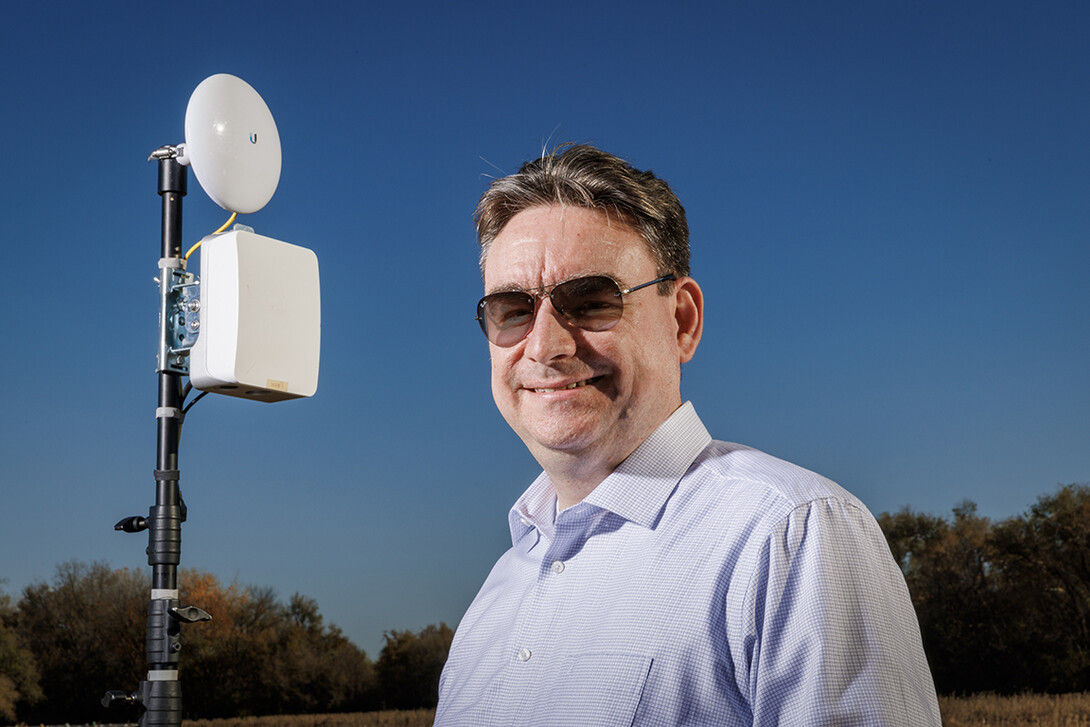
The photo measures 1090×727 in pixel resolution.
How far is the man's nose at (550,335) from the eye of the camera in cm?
182

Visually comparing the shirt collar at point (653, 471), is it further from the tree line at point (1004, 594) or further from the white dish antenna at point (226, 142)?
the tree line at point (1004, 594)

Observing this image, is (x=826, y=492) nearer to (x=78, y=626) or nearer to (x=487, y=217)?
(x=487, y=217)

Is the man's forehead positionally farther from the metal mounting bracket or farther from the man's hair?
the metal mounting bracket

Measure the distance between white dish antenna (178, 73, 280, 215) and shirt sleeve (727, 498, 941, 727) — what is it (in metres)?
A: 2.88

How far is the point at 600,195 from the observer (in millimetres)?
1828

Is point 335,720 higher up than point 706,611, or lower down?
lower down

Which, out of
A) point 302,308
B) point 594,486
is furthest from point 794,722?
point 302,308

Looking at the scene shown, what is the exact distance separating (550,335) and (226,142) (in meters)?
2.35

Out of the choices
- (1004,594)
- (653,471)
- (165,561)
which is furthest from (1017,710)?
(653,471)

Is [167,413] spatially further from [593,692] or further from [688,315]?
Answer: [593,692]

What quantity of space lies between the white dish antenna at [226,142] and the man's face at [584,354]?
7.07 ft

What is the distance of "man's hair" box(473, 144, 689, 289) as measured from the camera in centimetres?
183

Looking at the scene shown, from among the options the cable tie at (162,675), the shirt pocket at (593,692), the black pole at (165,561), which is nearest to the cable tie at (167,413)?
the black pole at (165,561)

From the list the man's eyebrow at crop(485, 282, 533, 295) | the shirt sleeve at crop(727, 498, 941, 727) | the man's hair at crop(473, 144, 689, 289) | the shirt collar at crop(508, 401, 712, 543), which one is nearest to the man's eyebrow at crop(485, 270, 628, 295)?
the man's eyebrow at crop(485, 282, 533, 295)
